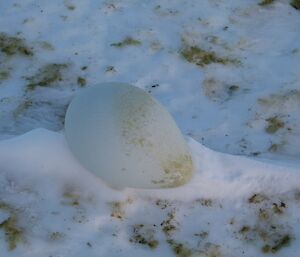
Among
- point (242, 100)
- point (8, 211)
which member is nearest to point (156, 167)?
point (8, 211)

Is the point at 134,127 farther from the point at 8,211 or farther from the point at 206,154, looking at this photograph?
the point at 8,211

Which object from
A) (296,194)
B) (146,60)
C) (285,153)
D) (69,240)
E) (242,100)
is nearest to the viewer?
(69,240)

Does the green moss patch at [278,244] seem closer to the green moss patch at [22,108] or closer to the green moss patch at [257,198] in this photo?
the green moss patch at [257,198]

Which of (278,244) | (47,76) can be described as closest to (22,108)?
(47,76)

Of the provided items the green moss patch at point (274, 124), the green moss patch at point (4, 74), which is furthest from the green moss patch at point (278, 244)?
the green moss patch at point (4, 74)

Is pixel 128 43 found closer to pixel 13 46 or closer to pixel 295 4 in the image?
pixel 13 46
